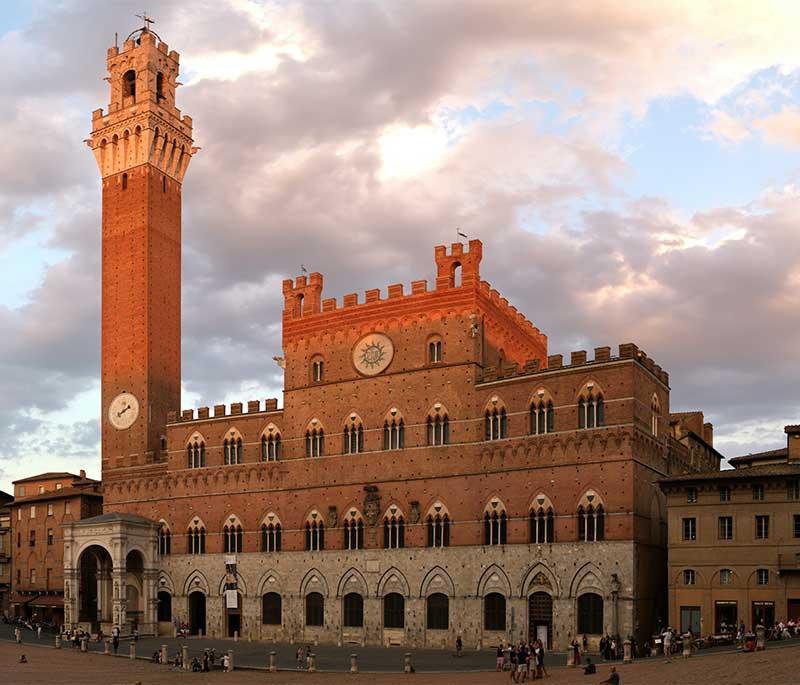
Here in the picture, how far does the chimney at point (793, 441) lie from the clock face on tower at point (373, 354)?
21.8m

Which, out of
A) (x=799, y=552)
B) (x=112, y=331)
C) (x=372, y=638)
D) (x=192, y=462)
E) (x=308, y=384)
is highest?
(x=112, y=331)

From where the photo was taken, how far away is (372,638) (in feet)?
188

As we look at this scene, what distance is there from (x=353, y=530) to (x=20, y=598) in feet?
104

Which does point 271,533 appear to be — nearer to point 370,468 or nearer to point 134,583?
point 370,468

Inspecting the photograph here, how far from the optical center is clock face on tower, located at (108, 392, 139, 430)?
7000cm

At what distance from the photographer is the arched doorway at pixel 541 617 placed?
5162cm

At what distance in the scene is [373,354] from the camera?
6059 centimetres

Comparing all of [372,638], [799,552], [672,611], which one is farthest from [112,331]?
[799,552]

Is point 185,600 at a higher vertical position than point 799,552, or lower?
lower

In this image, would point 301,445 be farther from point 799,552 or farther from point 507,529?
point 799,552

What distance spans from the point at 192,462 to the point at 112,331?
476 inches

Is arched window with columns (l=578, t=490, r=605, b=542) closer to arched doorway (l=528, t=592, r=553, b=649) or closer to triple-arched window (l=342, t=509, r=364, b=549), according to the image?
arched doorway (l=528, t=592, r=553, b=649)

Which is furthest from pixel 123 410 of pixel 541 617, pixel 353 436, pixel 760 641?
pixel 760 641

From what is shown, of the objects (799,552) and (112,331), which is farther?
(112,331)
